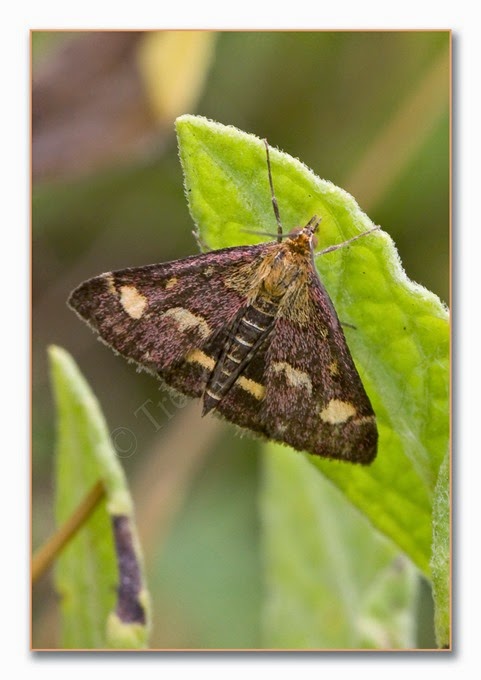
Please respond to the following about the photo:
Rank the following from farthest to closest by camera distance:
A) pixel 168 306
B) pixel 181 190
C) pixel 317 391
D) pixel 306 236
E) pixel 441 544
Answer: pixel 181 190 < pixel 168 306 < pixel 317 391 < pixel 306 236 < pixel 441 544

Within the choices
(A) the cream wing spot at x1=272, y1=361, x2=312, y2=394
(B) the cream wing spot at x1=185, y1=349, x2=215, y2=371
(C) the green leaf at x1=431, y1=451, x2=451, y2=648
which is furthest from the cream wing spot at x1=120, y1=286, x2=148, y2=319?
(C) the green leaf at x1=431, y1=451, x2=451, y2=648

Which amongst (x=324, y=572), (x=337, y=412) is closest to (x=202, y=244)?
(x=337, y=412)

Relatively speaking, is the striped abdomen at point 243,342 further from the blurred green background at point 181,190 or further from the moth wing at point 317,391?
the blurred green background at point 181,190

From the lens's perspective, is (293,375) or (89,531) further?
(89,531)

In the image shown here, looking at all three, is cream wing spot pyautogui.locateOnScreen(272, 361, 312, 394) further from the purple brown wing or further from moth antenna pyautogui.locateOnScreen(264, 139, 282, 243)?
moth antenna pyautogui.locateOnScreen(264, 139, 282, 243)

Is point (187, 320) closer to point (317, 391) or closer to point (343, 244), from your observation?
point (317, 391)

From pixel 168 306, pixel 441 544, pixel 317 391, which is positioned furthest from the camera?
pixel 168 306
